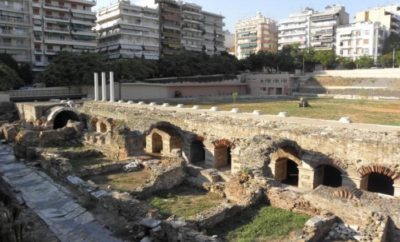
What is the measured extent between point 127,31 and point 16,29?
20.7m

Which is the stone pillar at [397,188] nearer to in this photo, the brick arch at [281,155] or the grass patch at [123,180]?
the brick arch at [281,155]

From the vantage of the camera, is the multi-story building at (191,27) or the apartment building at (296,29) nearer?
the multi-story building at (191,27)

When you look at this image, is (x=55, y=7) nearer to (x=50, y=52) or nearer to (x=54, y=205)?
(x=50, y=52)

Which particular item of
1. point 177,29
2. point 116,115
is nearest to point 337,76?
point 177,29

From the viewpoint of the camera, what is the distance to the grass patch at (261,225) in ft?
37.5

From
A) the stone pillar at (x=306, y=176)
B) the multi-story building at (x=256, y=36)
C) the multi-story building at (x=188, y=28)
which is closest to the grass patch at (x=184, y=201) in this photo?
the stone pillar at (x=306, y=176)

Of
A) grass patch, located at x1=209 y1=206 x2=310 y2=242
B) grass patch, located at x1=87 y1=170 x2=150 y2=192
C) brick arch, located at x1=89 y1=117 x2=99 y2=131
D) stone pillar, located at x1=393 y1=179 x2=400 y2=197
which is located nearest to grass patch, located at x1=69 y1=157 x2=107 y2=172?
grass patch, located at x1=87 y1=170 x2=150 y2=192

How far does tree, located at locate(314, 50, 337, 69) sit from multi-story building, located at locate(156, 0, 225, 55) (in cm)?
2741

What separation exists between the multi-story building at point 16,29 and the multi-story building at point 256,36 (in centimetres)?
6606

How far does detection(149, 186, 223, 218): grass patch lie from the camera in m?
13.6

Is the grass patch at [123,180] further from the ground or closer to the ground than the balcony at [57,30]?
closer to the ground

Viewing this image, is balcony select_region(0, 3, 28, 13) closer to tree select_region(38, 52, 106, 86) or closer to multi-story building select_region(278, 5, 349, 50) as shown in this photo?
tree select_region(38, 52, 106, 86)

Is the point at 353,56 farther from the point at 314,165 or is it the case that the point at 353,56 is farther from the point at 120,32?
the point at 314,165

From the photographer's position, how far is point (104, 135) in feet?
76.6
